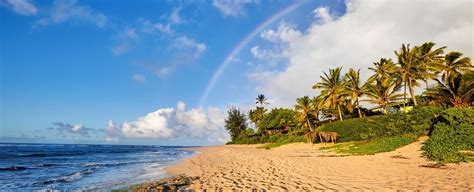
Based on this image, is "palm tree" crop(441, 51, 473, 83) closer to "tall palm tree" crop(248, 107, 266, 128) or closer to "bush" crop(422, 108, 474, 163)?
"bush" crop(422, 108, 474, 163)

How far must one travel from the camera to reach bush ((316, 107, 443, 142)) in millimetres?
20875

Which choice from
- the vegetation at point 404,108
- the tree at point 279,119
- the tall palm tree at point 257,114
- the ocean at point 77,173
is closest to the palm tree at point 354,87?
the vegetation at point 404,108

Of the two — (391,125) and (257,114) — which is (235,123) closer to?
(257,114)

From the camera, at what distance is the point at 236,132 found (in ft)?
273

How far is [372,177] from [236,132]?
73.7 m

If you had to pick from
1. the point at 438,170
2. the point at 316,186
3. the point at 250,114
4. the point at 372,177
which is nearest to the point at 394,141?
the point at 438,170

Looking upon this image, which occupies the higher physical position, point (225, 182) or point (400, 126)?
point (400, 126)

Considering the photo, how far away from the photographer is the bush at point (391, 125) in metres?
20.9

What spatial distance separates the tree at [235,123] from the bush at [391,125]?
1997 inches

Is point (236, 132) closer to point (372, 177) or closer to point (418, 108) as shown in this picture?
point (418, 108)

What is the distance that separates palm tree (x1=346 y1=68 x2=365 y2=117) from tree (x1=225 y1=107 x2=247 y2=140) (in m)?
44.9

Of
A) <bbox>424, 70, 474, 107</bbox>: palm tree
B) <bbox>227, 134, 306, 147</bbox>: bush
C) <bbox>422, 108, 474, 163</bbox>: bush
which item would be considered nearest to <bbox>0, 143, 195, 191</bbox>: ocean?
<bbox>422, 108, 474, 163</bbox>: bush

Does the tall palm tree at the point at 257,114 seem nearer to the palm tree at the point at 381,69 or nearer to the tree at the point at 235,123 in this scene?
the tree at the point at 235,123

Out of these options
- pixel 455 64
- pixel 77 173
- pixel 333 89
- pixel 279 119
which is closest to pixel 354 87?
pixel 333 89
